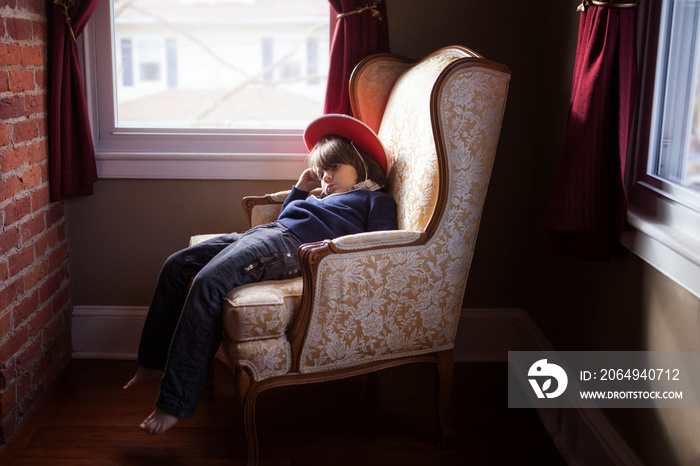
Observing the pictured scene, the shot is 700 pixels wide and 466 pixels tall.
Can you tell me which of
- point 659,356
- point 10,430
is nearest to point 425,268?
point 659,356

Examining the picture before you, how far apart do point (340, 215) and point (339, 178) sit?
0.15 metres

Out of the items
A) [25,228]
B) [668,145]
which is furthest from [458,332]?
[25,228]

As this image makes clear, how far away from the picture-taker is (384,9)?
2.53 m

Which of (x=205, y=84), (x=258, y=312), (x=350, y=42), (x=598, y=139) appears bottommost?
(x=258, y=312)

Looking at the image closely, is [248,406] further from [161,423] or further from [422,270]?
[422,270]

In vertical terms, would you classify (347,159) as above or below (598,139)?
below

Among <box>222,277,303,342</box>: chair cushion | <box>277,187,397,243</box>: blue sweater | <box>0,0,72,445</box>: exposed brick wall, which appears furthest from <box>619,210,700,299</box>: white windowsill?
<box>0,0,72,445</box>: exposed brick wall

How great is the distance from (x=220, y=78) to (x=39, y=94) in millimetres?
690

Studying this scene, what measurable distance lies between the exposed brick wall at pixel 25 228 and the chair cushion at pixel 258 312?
81 cm

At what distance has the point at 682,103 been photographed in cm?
169

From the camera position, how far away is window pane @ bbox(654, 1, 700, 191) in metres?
1.63

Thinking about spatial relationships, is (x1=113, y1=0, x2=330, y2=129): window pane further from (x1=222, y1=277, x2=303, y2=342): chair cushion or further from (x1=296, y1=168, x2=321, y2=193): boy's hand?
(x1=222, y1=277, x2=303, y2=342): chair cushion

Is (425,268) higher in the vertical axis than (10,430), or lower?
higher

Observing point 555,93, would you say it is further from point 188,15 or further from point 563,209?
point 188,15
